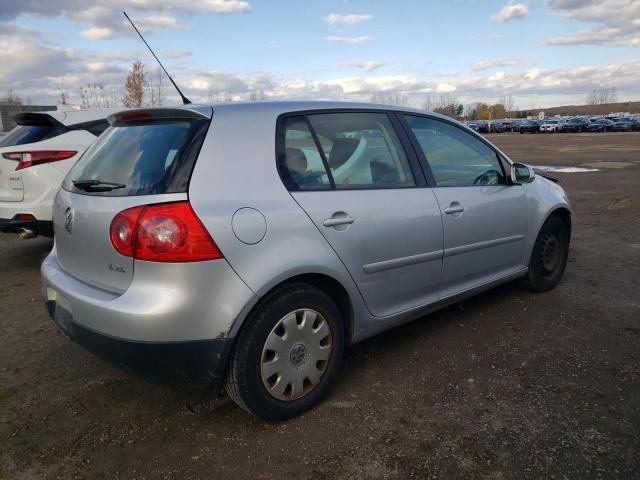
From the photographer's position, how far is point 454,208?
11.4ft

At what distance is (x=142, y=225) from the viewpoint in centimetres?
231

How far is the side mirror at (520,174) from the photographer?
4.05 m

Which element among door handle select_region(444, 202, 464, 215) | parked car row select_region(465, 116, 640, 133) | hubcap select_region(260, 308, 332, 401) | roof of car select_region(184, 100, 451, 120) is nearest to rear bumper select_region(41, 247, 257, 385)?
hubcap select_region(260, 308, 332, 401)

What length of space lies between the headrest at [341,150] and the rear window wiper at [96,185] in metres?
1.14

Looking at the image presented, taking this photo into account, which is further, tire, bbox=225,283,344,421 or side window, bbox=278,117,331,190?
→ side window, bbox=278,117,331,190

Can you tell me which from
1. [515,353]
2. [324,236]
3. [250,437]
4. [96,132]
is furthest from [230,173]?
[96,132]

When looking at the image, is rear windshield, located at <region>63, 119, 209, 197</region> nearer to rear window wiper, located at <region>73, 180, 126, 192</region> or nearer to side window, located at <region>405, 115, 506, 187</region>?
rear window wiper, located at <region>73, 180, 126, 192</region>

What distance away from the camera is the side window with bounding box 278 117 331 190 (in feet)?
8.88

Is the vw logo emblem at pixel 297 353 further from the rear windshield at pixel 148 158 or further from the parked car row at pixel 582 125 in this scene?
the parked car row at pixel 582 125

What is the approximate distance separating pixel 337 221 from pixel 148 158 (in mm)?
1009

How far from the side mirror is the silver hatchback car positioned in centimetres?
75

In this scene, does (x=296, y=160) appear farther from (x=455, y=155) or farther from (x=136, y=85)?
(x=136, y=85)

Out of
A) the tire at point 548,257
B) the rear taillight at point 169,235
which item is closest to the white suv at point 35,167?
the rear taillight at point 169,235

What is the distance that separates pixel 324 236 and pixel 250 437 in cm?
108
